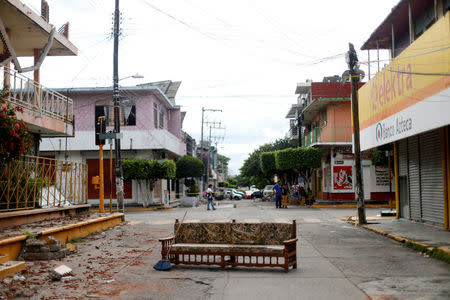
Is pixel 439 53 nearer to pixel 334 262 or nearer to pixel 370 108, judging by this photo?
pixel 334 262

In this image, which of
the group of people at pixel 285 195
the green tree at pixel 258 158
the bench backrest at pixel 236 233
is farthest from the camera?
the green tree at pixel 258 158

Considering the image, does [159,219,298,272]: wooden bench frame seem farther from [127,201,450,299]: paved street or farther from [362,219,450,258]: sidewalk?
[362,219,450,258]: sidewalk

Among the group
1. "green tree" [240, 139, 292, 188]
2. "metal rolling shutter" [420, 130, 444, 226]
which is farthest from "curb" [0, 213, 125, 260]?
"green tree" [240, 139, 292, 188]

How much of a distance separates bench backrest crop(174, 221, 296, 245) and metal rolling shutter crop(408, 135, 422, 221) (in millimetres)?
10662

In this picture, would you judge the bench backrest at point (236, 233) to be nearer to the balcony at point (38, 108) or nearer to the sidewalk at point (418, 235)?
the sidewalk at point (418, 235)

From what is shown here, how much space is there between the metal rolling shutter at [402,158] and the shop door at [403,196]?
272 mm

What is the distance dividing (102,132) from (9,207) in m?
7.95

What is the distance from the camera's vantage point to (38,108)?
15.5 m

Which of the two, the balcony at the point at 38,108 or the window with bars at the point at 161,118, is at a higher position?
the window with bars at the point at 161,118


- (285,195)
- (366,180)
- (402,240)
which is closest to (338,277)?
(402,240)

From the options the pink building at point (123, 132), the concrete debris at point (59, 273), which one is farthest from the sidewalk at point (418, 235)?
the pink building at point (123, 132)

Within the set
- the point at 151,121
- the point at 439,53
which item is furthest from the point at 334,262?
the point at 151,121

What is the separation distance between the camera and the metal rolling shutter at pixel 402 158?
753 inches

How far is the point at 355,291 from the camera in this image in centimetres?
693
